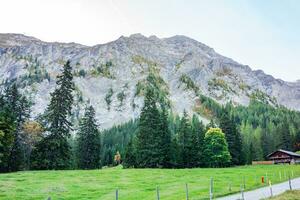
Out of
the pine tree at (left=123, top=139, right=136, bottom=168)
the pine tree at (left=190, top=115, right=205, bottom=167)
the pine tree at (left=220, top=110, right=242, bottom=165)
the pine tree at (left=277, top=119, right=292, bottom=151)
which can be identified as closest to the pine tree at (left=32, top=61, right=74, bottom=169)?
the pine tree at (left=123, top=139, right=136, bottom=168)

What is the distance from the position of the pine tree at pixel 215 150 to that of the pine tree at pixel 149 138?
641 inches

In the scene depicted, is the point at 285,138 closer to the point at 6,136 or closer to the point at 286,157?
the point at 286,157

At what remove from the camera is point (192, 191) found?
32594mm

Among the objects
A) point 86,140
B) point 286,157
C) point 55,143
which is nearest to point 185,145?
point 86,140

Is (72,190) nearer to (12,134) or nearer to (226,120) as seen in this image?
(12,134)

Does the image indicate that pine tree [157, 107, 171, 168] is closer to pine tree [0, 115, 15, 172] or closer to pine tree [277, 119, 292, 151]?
pine tree [0, 115, 15, 172]

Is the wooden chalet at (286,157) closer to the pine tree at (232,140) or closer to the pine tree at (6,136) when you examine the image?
the pine tree at (232,140)

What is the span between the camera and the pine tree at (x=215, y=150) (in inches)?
3351

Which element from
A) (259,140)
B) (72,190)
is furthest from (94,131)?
(259,140)

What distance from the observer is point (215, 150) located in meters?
86.1

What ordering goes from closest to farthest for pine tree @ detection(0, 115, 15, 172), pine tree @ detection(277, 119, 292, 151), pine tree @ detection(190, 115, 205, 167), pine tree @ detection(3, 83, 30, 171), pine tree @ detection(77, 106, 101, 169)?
pine tree @ detection(0, 115, 15, 172) < pine tree @ detection(3, 83, 30, 171) < pine tree @ detection(77, 106, 101, 169) < pine tree @ detection(190, 115, 205, 167) < pine tree @ detection(277, 119, 292, 151)

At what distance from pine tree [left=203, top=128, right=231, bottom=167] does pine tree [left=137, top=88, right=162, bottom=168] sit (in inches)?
641

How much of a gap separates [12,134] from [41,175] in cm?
1909

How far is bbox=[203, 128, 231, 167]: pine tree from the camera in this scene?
8512cm
